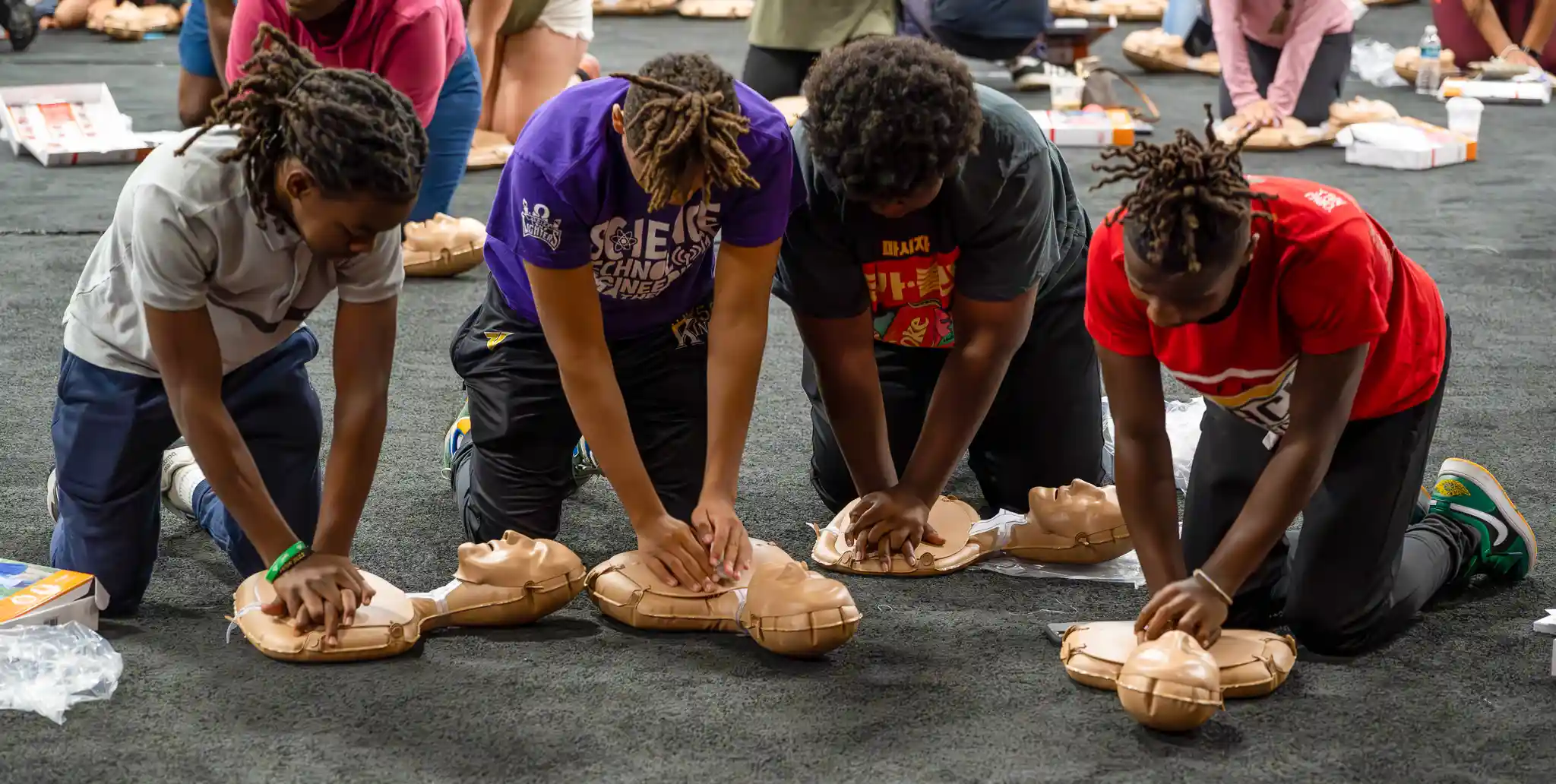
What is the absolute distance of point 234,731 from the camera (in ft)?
4.77

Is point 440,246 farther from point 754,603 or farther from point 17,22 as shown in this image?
point 17,22

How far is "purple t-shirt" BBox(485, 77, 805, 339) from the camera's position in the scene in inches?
63.7

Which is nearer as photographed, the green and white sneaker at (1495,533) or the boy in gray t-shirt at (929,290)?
the boy in gray t-shirt at (929,290)

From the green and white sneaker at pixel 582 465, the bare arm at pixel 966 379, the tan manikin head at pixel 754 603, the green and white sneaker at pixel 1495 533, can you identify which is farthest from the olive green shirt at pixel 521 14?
the green and white sneaker at pixel 1495 533

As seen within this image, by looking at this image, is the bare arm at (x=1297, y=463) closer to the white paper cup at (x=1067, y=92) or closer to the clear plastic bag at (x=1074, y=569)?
the clear plastic bag at (x=1074, y=569)

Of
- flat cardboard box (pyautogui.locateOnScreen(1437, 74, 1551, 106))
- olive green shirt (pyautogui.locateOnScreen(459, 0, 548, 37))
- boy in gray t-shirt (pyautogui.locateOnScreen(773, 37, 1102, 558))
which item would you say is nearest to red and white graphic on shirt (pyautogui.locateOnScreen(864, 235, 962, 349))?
boy in gray t-shirt (pyautogui.locateOnScreen(773, 37, 1102, 558))

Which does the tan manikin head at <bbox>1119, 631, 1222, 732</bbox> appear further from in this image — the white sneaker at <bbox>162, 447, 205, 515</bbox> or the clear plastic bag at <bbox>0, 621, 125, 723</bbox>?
the white sneaker at <bbox>162, 447, 205, 515</bbox>

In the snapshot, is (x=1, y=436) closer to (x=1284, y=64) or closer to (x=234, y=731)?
(x=234, y=731)

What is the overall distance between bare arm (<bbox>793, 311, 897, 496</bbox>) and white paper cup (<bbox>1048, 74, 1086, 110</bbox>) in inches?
118

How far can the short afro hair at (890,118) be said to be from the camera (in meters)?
1.48

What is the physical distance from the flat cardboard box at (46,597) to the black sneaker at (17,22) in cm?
495

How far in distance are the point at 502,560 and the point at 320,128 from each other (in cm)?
52

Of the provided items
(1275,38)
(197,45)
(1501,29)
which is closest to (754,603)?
(197,45)

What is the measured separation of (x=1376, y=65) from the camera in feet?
18.6
